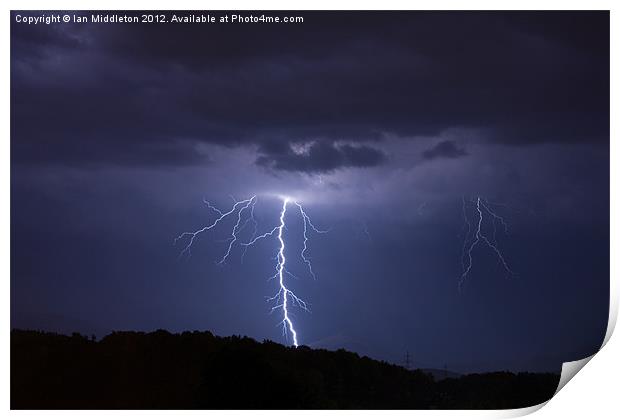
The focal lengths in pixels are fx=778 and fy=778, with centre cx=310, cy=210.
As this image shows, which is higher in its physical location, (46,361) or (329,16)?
(329,16)

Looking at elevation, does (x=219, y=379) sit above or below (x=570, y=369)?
above

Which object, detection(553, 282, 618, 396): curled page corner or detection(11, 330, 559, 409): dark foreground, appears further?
detection(11, 330, 559, 409): dark foreground

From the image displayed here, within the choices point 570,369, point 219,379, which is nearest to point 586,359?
point 570,369

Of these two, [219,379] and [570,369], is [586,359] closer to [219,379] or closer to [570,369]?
[570,369]

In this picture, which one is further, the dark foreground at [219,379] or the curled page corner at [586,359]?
the dark foreground at [219,379]
